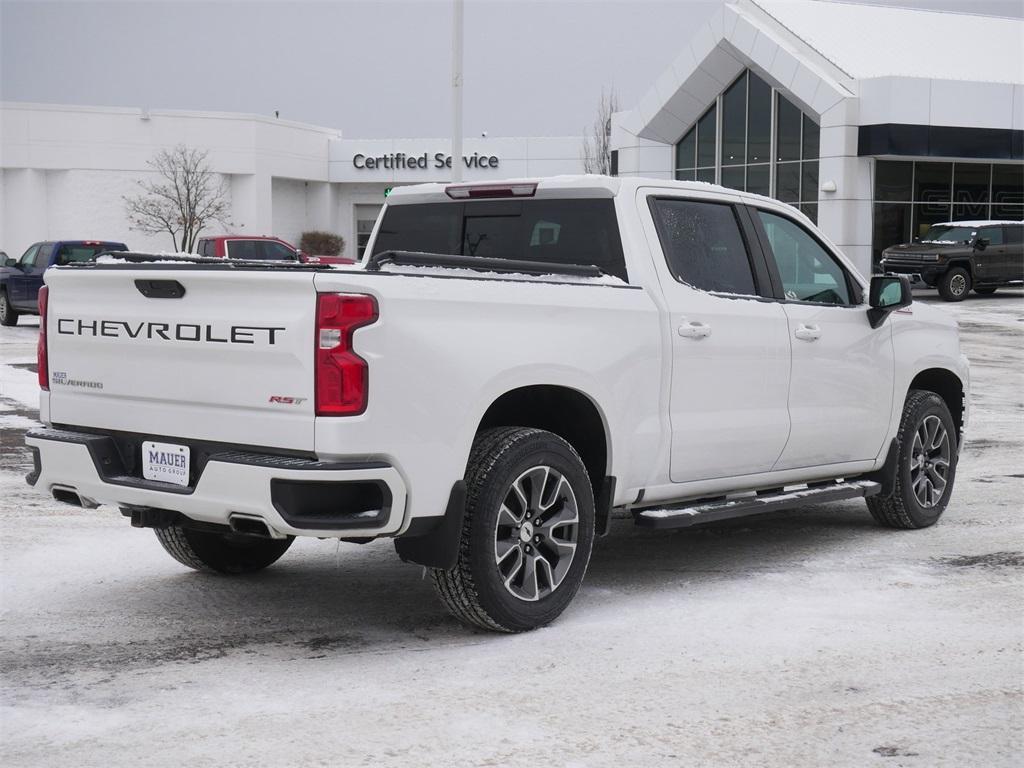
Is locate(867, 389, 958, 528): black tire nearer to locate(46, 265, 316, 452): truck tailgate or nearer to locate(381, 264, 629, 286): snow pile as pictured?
locate(381, 264, 629, 286): snow pile

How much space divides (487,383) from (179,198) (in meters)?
63.6

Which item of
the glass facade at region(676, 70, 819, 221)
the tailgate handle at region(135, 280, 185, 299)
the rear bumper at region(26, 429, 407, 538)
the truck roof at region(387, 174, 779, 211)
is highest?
the glass facade at region(676, 70, 819, 221)

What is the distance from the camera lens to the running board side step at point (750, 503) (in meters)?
6.54

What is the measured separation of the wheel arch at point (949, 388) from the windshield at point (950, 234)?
1082 inches

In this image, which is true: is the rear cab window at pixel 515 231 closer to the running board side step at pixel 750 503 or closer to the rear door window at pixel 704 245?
the rear door window at pixel 704 245

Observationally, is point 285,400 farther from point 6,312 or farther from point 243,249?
point 6,312

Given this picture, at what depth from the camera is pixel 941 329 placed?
28.2ft

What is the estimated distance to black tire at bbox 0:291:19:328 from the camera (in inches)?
1105

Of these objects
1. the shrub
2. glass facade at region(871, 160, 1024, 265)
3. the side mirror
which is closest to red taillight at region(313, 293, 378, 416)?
the side mirror

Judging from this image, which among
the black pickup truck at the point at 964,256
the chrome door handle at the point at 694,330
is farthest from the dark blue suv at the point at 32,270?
the chrome door handle at the point at 694,330

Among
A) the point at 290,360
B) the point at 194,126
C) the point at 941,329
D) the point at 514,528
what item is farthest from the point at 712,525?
the point at 194,126

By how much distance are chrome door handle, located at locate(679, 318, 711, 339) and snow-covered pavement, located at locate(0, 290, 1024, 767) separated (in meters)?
1.23

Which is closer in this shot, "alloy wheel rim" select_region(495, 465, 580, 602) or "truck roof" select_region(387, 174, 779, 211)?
"alloy wheel rim" select_region(495, 465, 580, 602)

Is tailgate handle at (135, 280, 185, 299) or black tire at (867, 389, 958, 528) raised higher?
tailgate handle at (135, 280, 185, 299)
